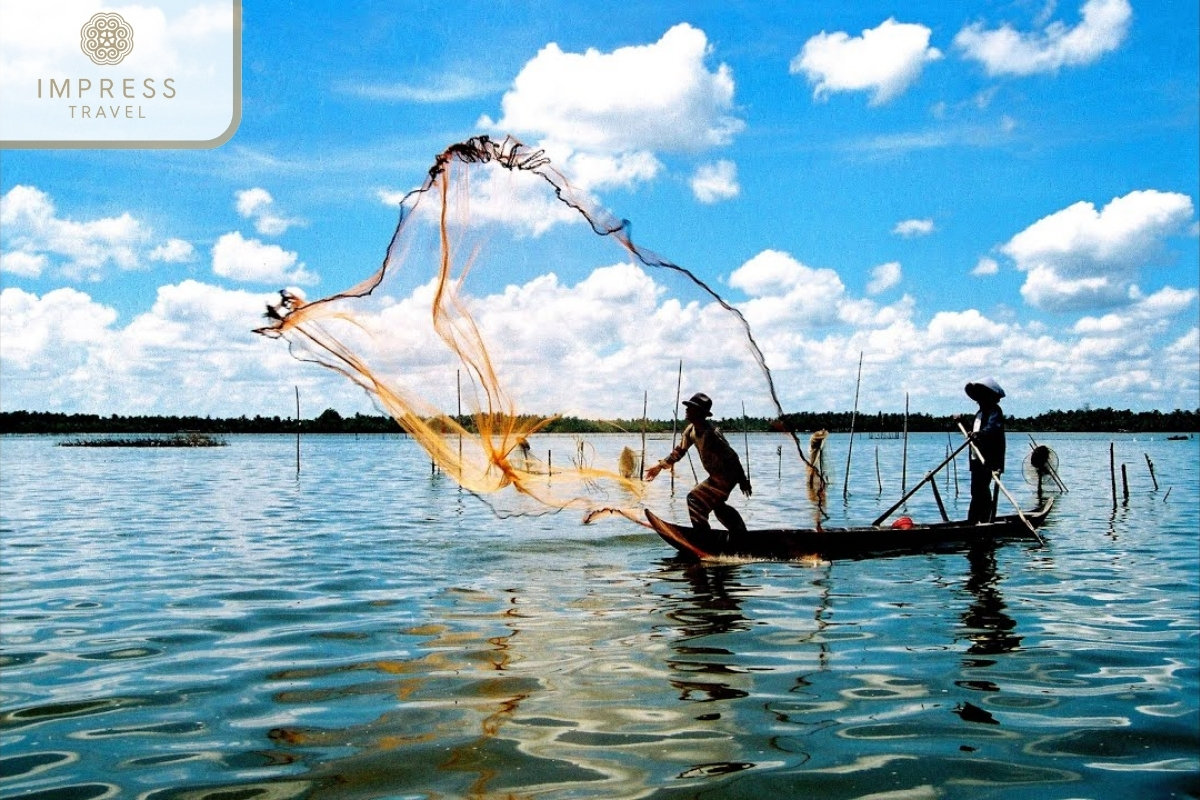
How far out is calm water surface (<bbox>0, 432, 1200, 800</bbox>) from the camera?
196 inches

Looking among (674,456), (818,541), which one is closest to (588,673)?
(674,456)

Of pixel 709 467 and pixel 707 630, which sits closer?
pixel 707 630

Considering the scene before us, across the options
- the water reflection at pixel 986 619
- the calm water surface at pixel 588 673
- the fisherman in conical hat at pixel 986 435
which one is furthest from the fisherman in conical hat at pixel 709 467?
the fisherman in conical hat at pixel 986 435

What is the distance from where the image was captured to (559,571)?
39.3ft

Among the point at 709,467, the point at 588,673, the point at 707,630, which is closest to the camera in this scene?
the point at 588,673

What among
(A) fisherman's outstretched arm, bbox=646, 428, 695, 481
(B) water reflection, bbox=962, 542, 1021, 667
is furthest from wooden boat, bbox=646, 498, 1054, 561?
(B) water reflection, bbox=962, 542, 1021, 667

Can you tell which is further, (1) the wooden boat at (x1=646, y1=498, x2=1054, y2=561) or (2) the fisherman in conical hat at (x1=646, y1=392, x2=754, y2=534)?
(1) the wooden boat at (x1=646, y1=498, x2=1054, y2=561)

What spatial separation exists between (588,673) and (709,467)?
5.13 m

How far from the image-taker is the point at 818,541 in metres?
12.6

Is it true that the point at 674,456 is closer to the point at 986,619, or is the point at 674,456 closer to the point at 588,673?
the point at 986,619

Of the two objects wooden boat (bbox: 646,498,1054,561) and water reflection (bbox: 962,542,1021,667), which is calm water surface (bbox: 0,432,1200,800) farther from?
Answer: wooden boat (bbox: 646,498,1054,561)

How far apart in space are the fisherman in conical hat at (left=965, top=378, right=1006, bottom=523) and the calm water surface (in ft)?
4.00

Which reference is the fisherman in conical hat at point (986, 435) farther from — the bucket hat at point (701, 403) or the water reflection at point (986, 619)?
the bucket hat at point (701, 403)

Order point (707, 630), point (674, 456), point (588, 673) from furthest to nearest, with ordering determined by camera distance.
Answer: point (674, 456)
point (707, 630)
point (588, 673)
